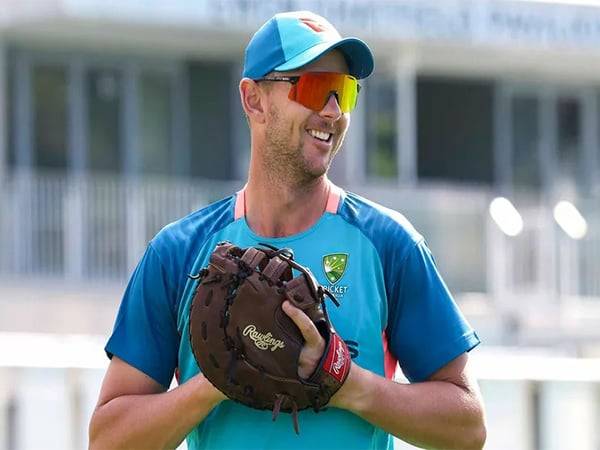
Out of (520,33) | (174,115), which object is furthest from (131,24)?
A: (520,33)

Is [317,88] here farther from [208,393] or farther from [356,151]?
[356,151]

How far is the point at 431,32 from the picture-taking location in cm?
1855

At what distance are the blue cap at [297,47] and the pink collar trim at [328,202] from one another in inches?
10.6

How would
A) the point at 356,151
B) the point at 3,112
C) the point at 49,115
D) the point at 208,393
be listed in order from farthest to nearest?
the point at 356,151, the point at 49,115, the point at 3,112, the point at 208,393

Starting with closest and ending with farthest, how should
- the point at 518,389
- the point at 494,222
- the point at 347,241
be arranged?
the point at 347,241
the point at 518,389
the point at 494,222

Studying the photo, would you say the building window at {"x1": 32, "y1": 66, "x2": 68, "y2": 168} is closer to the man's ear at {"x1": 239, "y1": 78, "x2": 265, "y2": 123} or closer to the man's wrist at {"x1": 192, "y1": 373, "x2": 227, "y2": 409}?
the man's ear at {"x1": 239, "y1": 78, "x2": 265, "y2": 123}

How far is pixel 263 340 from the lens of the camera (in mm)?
3096

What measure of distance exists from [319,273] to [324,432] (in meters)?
0.35

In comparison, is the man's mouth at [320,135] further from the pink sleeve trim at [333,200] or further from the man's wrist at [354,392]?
the man's wrist at [354,392]

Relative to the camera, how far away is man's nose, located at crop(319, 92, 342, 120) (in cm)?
333

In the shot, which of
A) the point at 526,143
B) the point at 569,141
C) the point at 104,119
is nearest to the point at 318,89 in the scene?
the point at 104,119

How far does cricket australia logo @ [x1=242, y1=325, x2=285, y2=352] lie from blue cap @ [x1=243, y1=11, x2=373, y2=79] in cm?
61

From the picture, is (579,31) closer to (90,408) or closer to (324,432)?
(90,408)

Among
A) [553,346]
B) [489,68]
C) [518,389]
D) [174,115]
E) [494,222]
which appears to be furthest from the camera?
[489,68]
